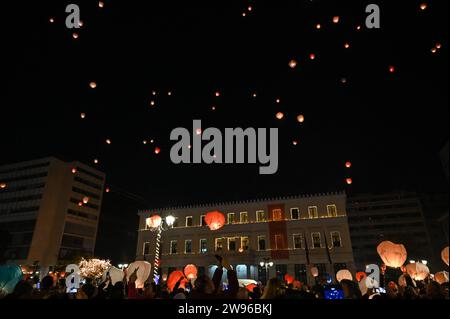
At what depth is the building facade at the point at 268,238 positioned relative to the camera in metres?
29.9

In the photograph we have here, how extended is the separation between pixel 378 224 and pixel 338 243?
1675 inches

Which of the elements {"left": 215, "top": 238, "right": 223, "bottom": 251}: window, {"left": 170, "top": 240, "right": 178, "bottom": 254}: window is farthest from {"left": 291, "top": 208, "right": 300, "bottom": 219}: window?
{"left": 170, "top": 240, "right": 178, "bottom": 254}: window

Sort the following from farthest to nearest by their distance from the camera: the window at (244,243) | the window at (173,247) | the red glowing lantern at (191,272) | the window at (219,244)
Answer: the window at (173,247), the window at (219,244), the window at (244,243), the red glowing lantern at (191,272)

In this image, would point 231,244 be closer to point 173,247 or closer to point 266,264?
point 266,264

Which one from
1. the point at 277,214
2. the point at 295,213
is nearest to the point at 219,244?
the point at 277,214

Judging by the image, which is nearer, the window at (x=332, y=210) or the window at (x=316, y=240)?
the window at (x=316, y=240)

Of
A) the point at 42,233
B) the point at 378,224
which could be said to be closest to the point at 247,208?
the point at 42,233

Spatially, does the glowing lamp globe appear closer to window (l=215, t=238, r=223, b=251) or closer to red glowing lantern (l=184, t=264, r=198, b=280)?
red glowing lantern (l=184, t=264, r=198, b=280)

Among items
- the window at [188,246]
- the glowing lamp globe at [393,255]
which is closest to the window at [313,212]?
the window at [188,246]

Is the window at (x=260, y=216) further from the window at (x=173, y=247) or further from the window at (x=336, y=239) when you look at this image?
the window at (x=173, y=247)

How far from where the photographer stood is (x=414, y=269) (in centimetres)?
1184

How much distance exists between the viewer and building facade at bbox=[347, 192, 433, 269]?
61.7 meters

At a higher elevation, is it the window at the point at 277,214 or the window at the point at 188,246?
the window at the point at 277,214
